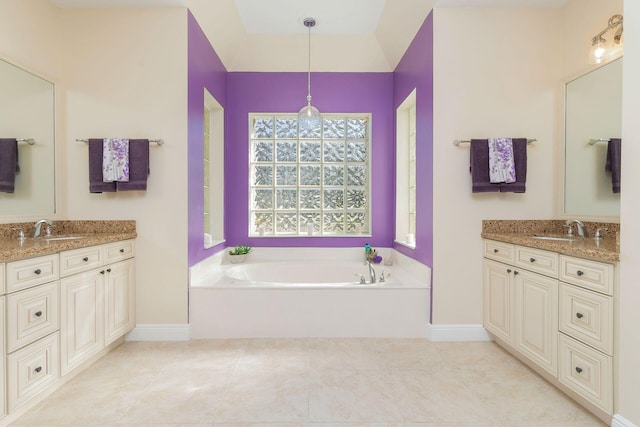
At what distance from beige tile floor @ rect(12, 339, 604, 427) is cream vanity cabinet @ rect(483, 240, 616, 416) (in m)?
0.17

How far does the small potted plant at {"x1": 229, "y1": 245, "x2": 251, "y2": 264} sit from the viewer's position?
359 cm

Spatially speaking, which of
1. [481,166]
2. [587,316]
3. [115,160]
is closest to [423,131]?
[481,166]

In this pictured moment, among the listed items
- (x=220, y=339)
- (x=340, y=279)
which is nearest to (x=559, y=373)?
(x=340, y=279)

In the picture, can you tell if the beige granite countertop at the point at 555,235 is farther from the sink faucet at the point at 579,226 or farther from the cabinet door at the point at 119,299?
the cabinet door at the point at 119,299

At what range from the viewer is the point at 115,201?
2658mm

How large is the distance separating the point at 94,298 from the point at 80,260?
0.94 ft

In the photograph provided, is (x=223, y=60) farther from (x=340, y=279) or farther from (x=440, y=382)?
(x=440, y=382)

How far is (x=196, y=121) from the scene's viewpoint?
284cm

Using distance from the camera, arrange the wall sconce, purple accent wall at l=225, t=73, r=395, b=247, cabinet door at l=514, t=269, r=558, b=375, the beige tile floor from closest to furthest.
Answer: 1. the beige tile floor
2. cabinet door at l=514, t=269, r=558, b=375
3. the wall sconce
4. purple accent wall at l=225, t=73, r=395, b=247

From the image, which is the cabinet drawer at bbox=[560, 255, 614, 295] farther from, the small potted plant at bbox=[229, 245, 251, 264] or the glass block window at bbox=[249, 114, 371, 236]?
the small potted plant at bbox=[229, 245, 251, 264]

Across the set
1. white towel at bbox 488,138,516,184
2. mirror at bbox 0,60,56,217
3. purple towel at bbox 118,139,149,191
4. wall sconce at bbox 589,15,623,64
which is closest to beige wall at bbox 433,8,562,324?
white towel at bbox 488,138,516,184

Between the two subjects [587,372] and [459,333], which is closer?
[587,372]

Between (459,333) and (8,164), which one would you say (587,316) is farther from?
(8,164)

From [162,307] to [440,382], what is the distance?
2.06 m
